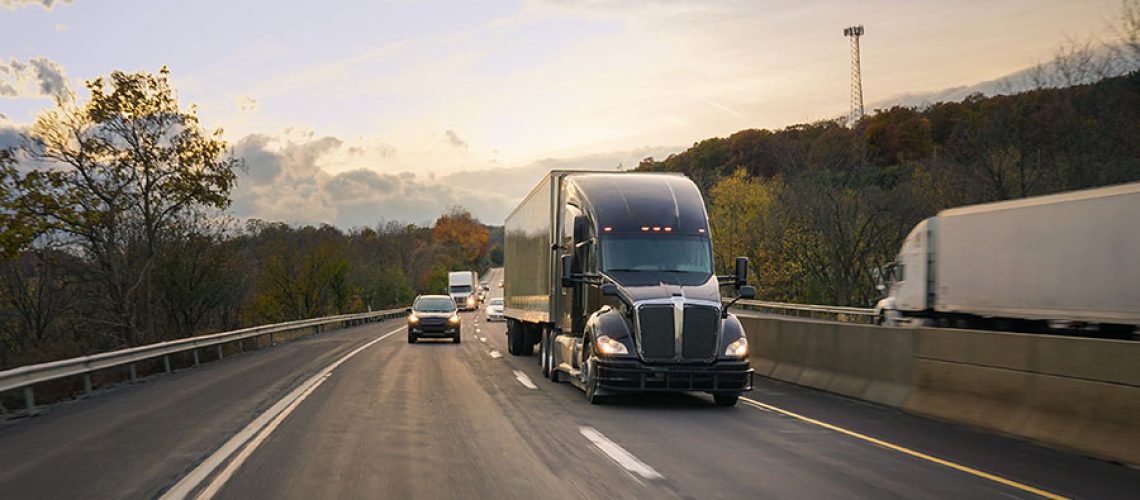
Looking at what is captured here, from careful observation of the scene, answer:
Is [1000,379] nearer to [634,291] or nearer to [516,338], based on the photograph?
[634,291]

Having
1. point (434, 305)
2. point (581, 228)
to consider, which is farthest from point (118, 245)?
point (581, 228)

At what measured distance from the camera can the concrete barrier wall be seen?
9164 millimetres

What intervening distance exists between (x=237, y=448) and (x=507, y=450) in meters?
2.69

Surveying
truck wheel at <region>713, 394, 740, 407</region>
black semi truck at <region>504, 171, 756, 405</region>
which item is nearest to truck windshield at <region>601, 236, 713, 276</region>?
black semi truck at <region>504, 171, 756, 405</region>

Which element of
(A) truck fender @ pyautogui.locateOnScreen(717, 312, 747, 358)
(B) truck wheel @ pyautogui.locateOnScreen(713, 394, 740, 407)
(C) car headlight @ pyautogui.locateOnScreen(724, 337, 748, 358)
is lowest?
(B) truck wheel @ pyautogui.locateOnScreen(713, 394, 740, 407)

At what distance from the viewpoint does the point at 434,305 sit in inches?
1304

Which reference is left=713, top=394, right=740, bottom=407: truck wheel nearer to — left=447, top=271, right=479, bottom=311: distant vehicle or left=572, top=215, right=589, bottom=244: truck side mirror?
left=572, top=215, right=589, bottom=244: truck side mirror

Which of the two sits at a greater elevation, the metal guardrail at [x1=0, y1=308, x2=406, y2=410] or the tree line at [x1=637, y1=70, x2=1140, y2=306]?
the tree line at [x1=637, y1=70, x2=1140, y2=306]

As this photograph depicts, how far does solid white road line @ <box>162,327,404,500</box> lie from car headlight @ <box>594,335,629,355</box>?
4.28 m

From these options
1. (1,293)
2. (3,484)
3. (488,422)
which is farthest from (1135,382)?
(1,293)

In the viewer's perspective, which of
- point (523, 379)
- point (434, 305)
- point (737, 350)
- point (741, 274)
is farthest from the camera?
point (434, 305)

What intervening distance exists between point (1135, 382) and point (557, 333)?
10.3 m

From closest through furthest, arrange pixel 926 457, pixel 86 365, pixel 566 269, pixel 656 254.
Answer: pixel 926 457 → pixel 656 254 → pixel 566 269 → pixel 86 365

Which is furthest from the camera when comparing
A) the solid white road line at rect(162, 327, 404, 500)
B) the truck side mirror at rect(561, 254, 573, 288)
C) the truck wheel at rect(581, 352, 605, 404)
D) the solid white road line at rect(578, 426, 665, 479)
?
the truck side mirror at rect(561, 254, 573, 288)
